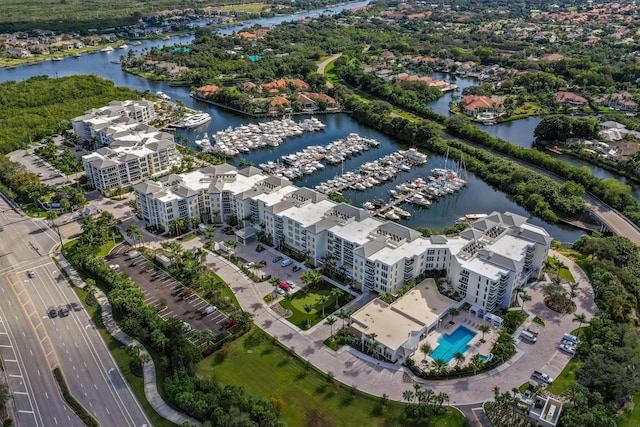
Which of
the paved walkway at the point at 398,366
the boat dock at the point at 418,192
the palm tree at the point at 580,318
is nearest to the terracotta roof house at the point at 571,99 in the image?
the boat dock at the point at 418,192

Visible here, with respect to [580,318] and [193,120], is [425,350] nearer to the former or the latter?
[580,318]

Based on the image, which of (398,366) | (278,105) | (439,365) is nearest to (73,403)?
(398,366)

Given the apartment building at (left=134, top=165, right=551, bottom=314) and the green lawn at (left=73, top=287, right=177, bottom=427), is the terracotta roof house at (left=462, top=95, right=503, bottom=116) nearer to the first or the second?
the apartment building at (left=134, top=165, right=551, bottom=314)

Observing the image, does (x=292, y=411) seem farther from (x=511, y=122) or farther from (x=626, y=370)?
(x=511, y=122)

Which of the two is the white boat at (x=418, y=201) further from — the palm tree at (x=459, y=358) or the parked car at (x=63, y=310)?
the parked car at (x=63, y=310)

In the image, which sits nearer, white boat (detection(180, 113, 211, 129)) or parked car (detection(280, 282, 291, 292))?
parked car (detection(280, 282, 291, 292))

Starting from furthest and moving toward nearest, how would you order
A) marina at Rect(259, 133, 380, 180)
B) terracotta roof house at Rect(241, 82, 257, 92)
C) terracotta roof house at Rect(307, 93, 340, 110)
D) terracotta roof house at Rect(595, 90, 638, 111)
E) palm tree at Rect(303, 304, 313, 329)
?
terracotta roof house at Rect(241, 82, 257, 92), terracotta roof house at Rect(307, 93, 340, 110), terracotta roof house at Rect(595, 90, 638, 111), marina at Rect(259, 133, 380, 180), palm tree at Rect(303, 304, 313, 329)

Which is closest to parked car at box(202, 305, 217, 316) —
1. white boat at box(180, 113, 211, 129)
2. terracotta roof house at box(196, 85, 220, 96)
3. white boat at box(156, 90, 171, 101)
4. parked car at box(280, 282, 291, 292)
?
parked car at box(280, 282, 291, 292)
